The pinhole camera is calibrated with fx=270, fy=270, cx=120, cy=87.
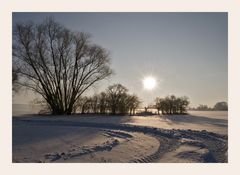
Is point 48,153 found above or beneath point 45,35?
beneath

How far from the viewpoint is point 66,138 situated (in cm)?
784

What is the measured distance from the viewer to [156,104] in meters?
22.8

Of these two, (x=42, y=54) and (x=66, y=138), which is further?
(x=42, y=54)

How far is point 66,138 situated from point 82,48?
13891 millimetres
